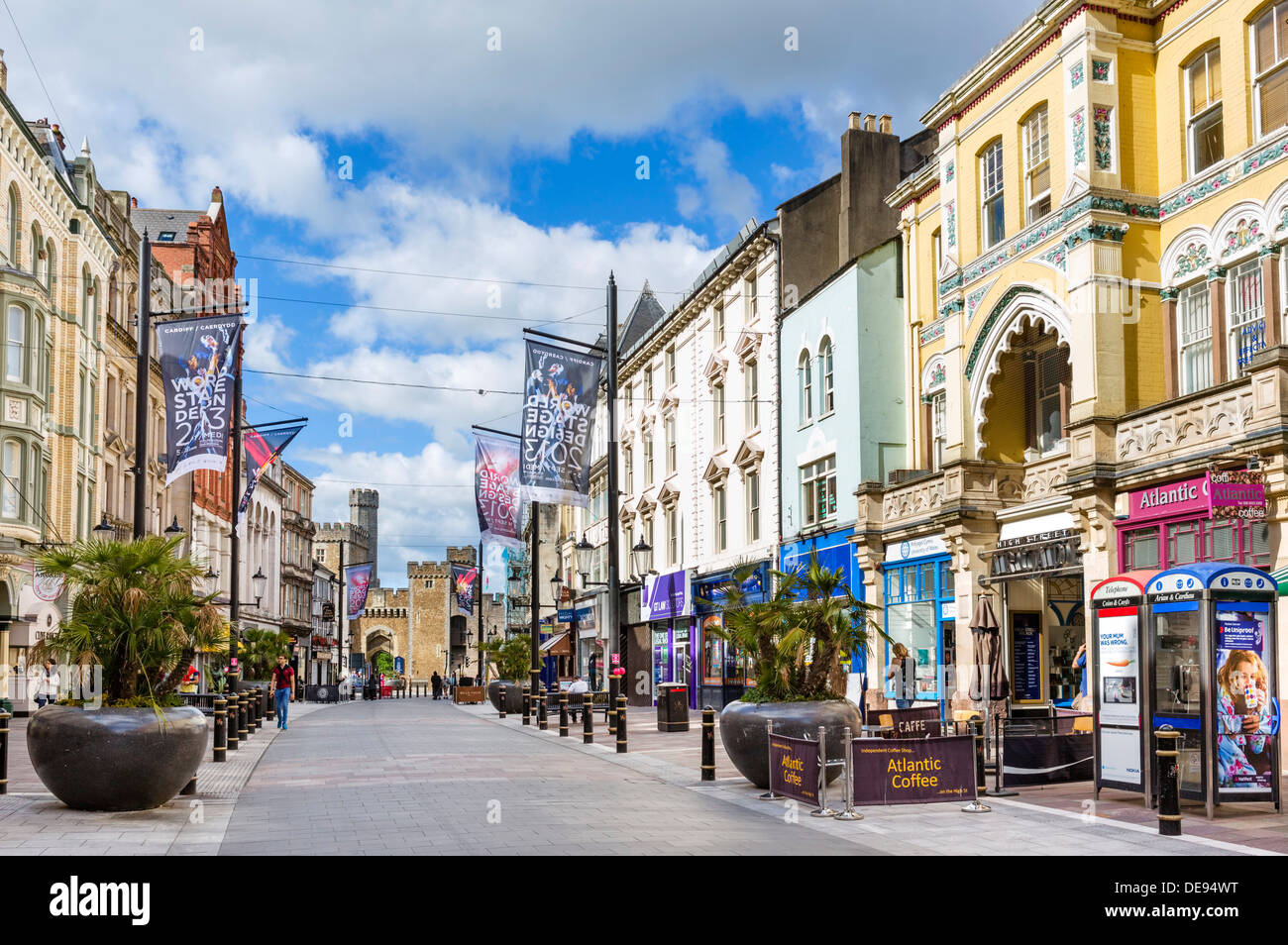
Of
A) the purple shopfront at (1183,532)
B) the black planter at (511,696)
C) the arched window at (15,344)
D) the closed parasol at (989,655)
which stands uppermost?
the arched window at (15,344)

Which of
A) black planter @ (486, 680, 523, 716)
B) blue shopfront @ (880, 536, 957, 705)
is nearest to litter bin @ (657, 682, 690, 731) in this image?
blue shopfront @ (880, 536, 957, 705)

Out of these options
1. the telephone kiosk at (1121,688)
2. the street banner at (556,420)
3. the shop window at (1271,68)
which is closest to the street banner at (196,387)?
the street banner at (556,420)

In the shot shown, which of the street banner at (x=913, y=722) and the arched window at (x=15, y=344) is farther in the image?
the arched window at (x=15, y=344)

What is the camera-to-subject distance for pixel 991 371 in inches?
984

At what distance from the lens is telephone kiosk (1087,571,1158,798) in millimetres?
13734

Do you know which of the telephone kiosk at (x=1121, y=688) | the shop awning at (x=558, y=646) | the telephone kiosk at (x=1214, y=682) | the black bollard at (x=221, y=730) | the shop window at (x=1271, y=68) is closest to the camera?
the telephone kiosk at (x=1214, y=682)

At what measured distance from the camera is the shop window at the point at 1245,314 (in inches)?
749

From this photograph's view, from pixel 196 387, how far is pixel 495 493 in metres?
12.8

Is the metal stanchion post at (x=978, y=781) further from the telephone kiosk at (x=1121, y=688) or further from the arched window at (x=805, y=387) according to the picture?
the arched window at (x=805, y=387)

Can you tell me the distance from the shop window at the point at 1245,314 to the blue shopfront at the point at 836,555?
11.3 m

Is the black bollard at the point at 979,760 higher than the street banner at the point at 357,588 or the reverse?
the reverse

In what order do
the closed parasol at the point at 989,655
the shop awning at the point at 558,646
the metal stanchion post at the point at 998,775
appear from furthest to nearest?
the shop awning at the point at 558,646 < the closed parasol at the point at 989,655 < the metal stanchion post at the point at 998,775

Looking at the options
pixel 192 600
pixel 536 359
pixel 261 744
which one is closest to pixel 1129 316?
pixel 536 359

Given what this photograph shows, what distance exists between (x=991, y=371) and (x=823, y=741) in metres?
13.5
